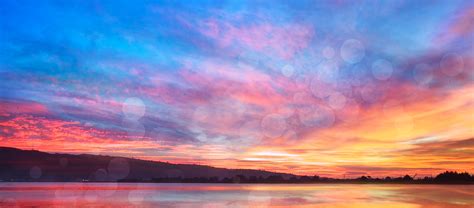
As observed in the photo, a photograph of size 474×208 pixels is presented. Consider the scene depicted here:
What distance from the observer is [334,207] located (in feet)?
258

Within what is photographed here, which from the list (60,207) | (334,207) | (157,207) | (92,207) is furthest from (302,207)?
(60,207)

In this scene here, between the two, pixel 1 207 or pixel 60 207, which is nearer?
pixel 1 207

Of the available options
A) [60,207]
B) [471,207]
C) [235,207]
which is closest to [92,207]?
[60,207]

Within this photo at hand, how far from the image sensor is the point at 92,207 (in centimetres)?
7056

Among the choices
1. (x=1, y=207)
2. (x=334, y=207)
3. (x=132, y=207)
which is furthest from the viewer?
(x=334, y=207)

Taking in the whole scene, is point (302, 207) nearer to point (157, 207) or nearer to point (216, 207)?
point (216, 207)

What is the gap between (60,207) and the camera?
72562 millimetres

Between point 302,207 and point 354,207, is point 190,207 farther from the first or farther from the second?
point 354,207

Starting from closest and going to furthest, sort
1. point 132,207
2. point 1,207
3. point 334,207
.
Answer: point 1,207, point 132,207, point 334,207

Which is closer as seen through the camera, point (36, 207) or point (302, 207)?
point (36, 207)

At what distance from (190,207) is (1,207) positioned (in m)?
30.9

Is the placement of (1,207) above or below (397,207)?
below

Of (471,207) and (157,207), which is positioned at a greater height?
(471,207)

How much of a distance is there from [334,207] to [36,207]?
5220 centimetres
